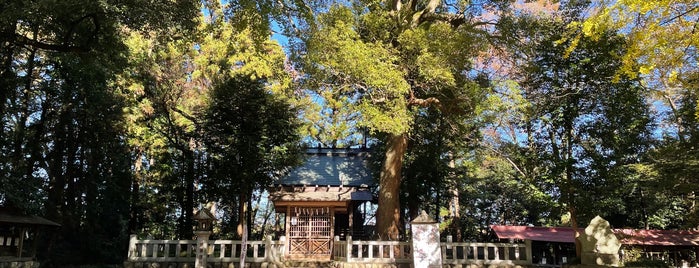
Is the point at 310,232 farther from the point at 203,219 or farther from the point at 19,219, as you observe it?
the point at 19,219

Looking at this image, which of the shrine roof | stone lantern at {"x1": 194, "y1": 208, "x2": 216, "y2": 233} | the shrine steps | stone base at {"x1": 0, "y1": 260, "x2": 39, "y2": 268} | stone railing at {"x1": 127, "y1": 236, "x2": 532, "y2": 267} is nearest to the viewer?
stone base at {"x1": 0, "y1": 260, "x2": 39, "y2": 268}

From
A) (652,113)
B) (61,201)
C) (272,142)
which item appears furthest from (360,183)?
(652,113)

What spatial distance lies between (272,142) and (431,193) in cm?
719

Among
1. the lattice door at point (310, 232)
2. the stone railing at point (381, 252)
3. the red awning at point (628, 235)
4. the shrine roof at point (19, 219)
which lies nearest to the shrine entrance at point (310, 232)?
the lattice door at point (310, 232)

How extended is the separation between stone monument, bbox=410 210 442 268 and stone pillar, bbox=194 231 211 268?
5348mm

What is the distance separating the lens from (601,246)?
8.25m

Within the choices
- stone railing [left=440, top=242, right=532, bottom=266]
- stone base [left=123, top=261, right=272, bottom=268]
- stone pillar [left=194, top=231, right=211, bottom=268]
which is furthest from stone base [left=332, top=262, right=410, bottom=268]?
stone pillar [left=194, top=231, right=211, bottom=268]

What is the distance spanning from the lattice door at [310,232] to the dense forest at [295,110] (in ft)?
5.46

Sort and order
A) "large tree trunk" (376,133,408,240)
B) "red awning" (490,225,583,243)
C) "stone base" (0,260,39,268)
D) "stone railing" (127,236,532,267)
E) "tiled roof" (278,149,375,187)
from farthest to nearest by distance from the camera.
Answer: "red awning" (490,225,583,243) → "tiled roof" (278,149,375,187) → "large tree trunk" (376,133,408,240) → "stone railing" (127,236,532,267) → "stone base" (0,260,39,268)

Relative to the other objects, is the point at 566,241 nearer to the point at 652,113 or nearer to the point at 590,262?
the point at 652,113

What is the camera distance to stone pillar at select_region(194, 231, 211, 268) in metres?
11.1

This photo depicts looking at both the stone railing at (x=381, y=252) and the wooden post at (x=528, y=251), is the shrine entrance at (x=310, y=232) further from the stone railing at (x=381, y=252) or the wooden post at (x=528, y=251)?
the wooden post at (x=528, y=251)

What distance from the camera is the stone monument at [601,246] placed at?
814cm

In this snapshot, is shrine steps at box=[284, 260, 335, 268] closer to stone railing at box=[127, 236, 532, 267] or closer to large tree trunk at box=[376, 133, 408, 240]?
stone railing at box=[127, 236, 532, 267]
